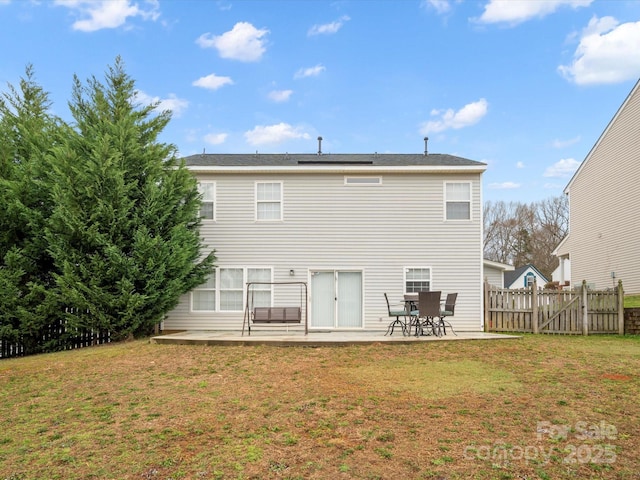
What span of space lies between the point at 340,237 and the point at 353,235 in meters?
0.39

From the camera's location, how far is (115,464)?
3758mm

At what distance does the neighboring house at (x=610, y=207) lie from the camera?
17875mm

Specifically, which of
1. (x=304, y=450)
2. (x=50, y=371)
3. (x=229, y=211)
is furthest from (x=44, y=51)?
(x=304, y=450)

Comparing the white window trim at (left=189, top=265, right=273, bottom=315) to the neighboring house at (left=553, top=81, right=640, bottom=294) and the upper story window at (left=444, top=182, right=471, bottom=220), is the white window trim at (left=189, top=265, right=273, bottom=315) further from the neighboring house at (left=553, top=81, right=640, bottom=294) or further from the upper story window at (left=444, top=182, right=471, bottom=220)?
the neighboring house at (left=553, top=81, right=640, bottom=294)

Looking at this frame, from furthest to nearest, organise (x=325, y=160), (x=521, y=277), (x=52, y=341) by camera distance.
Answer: (x=521, y=277)
(x=325, y=160)
(x=52, y=341)

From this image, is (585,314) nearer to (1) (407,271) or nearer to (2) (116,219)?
(1) (407,271)

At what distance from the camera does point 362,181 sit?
1319 cm

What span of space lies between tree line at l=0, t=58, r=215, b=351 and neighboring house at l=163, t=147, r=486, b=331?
1214 millimetres

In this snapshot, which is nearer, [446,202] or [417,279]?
[417,279]

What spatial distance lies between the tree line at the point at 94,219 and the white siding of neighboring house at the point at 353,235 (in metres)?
1.41

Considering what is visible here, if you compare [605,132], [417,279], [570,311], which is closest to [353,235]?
[417,279]

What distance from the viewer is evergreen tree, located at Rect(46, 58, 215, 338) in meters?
10.2

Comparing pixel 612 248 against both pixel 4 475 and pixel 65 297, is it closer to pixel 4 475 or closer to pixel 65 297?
pixel 65 297

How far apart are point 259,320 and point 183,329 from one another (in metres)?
3.15
